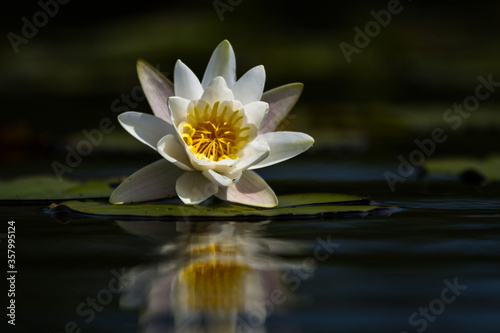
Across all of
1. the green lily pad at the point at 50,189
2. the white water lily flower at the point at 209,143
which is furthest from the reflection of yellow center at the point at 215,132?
the green lily pad at the point at 50,189

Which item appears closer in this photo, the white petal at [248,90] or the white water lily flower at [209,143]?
the white water lily flower at [209,143]

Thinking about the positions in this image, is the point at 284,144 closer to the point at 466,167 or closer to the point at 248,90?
the point at 248,90

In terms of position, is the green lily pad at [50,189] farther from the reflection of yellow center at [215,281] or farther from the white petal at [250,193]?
the reflection of yellow center at [215,281]

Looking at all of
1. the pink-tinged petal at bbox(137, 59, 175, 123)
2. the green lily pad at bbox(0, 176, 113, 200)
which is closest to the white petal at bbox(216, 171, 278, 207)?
the pink-tinged petal at bbox(137, 59, 175, 123)

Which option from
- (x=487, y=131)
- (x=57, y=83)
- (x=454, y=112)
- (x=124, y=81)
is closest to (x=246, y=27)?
(x=124, y=81)

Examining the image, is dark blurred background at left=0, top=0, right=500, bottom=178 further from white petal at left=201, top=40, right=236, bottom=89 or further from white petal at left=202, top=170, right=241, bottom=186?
white petal at left=202, top=170, right=241, bottom=186

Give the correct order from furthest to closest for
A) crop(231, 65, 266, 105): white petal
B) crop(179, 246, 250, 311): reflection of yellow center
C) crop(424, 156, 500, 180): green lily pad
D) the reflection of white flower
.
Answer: crop(424, 156, 500, 180): green lily pad → crop(231, 65, 266, 105): white petal → crop(179, 246, 250, 311): reflection of yellow center → the reflection of white flower
